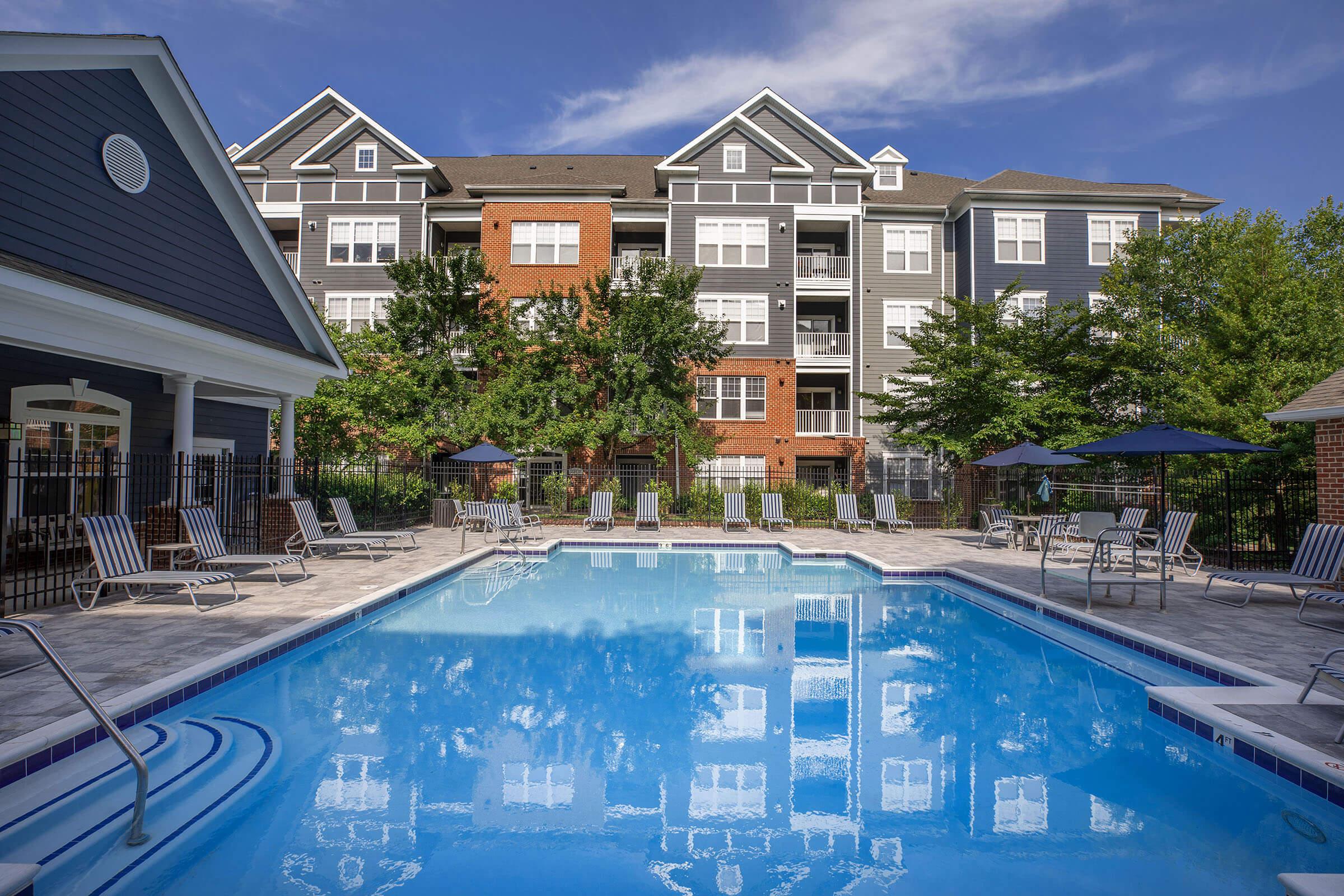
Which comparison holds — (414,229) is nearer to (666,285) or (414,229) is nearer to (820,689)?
(666,285)

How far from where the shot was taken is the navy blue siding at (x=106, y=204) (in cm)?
852

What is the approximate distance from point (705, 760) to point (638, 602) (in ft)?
18.0

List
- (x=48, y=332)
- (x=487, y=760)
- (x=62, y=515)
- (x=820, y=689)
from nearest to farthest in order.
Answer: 1. (x=487, y=760)
2. (x=820, y=689)
3. (x=48, y=332)
4. (x=62, y=515)

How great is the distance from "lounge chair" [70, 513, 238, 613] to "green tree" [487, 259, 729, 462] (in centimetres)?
1232

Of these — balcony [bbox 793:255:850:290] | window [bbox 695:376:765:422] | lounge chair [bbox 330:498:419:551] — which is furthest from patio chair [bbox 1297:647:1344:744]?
balcony [bbox 793:255:850:290]

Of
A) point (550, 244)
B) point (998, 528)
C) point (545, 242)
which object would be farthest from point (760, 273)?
point (998, 528)

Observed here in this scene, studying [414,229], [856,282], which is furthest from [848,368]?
[414,229]

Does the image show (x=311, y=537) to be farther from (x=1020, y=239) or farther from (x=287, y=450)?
(x=1020, y=239)

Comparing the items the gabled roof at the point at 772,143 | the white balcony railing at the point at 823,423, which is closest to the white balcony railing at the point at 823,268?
the gabled roof at the point at 772,143

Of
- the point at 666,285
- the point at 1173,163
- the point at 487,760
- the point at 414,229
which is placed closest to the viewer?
the point at 487,760

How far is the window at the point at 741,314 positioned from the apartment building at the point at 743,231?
0.19 feet

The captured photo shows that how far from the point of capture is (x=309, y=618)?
24.0ft

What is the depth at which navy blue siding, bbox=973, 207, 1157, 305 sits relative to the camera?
24625 millimetres

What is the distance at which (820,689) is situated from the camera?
6168mm
